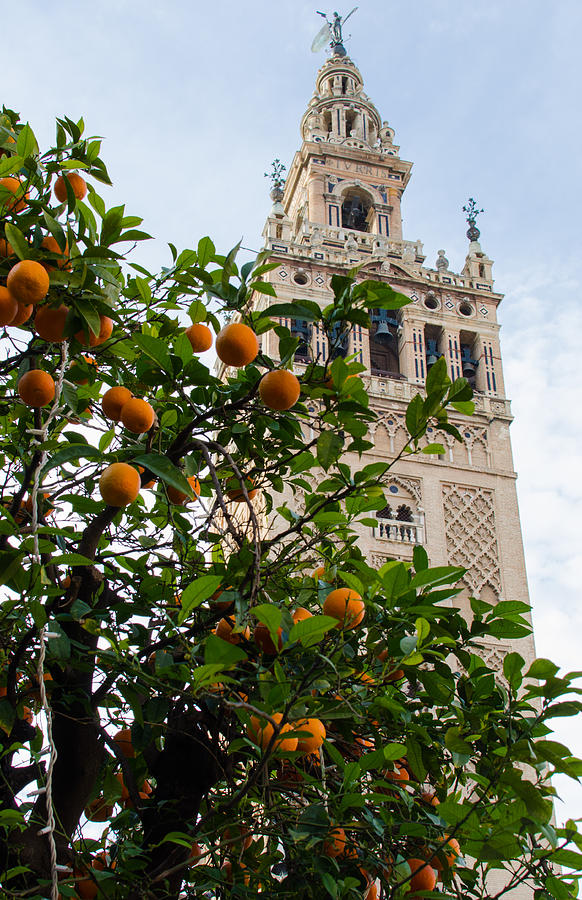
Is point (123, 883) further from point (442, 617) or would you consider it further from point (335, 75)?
point (335, 75)

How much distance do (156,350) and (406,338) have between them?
575 inches

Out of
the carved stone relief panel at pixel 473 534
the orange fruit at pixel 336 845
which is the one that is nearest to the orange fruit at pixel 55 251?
the orange fruit at pixel 336 845

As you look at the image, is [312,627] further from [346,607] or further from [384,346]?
[384,346]

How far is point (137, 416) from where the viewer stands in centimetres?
258

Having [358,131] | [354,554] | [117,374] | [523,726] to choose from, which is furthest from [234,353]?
[358,131]

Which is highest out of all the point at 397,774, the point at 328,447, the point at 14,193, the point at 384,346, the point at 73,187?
the point at 384,346

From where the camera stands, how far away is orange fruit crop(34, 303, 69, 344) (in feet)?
8.43

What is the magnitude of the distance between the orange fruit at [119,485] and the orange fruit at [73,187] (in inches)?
45.6

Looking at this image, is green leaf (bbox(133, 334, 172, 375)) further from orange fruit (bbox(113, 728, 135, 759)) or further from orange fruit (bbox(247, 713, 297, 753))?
orange fruit (bbox(113, 728, 135, 759))

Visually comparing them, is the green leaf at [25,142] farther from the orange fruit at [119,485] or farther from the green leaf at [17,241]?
the orange fruit at [119,485]

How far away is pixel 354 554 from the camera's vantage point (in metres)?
3.32

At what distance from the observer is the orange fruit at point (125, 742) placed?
3.14 m

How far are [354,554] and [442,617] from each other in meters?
0.61

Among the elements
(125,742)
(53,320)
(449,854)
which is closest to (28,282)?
(53,320)
